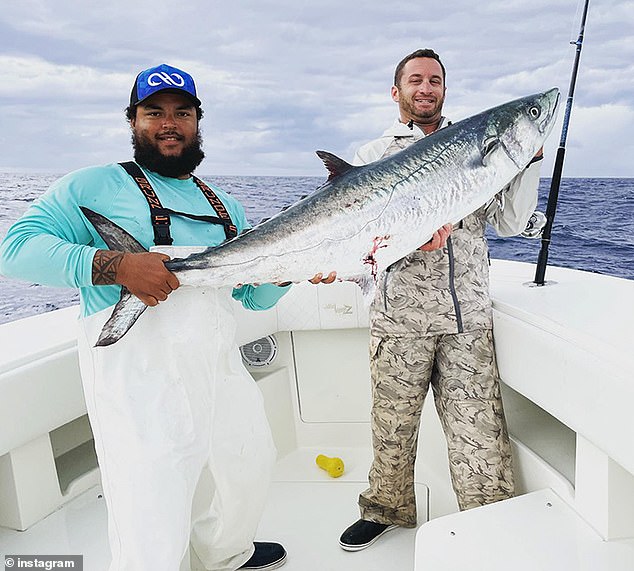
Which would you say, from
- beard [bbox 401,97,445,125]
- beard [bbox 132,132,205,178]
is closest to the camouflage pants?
beard [bbox 401,97,445,125]

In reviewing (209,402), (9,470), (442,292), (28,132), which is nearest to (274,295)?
(209,402)

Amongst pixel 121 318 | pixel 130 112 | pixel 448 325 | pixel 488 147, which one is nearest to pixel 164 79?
pixel 130 112

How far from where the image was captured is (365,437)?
306cm

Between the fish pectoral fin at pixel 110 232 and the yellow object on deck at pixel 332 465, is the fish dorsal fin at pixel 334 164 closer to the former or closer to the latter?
the fish pectoral fin at pixel 110 232

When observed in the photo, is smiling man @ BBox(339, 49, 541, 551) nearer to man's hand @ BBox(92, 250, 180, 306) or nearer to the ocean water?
man's hand @ BBox(92, 250, 180, 306)

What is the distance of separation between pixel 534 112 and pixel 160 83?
1134 mm

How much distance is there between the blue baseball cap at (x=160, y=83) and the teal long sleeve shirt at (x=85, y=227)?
0.25 meters

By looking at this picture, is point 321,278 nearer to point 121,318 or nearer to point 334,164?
point 334,164

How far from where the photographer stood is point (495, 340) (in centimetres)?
211

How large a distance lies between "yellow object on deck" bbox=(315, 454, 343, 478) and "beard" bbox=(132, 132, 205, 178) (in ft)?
5.44

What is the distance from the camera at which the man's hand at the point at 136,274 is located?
1476 millimetres

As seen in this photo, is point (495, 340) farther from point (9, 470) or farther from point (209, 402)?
point (9, 470)

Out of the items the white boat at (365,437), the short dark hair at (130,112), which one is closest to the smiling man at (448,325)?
the white boat at (365,437)

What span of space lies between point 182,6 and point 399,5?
295 inches
